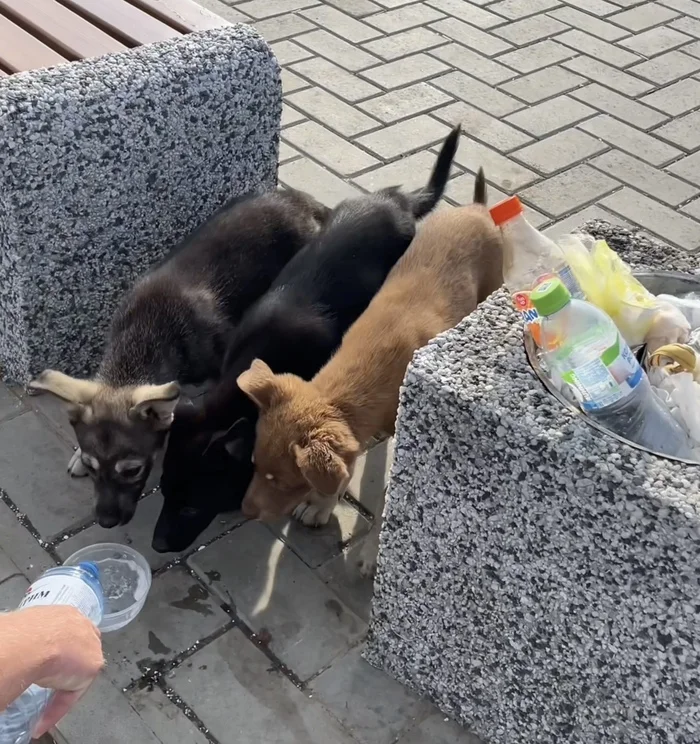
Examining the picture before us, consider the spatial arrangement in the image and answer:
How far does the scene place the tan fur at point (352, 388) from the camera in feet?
9.45

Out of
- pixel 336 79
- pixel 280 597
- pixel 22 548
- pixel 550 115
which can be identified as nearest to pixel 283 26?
pixel 336 79

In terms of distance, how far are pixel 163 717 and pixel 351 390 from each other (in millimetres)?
1192

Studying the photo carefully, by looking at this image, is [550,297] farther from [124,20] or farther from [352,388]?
[124,20]

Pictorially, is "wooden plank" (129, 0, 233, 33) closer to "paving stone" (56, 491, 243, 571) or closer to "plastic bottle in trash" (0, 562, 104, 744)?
"paving stone" (56, 491, 243, 571)

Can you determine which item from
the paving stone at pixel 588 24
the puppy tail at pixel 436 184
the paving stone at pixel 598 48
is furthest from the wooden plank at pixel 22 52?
the paving stone at pixel 588 24

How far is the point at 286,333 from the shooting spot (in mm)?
3527

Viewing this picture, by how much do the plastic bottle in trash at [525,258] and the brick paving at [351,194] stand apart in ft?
4.35

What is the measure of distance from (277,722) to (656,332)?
1.66 m

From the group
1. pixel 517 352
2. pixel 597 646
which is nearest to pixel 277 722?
pixel 597 646

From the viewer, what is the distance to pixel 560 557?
7.30 ft

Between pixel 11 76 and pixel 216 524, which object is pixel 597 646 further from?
pixel 11 76

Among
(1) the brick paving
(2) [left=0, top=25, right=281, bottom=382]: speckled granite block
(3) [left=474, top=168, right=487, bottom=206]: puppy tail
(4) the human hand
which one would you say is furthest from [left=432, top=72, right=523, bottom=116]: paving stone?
(4) the human hand

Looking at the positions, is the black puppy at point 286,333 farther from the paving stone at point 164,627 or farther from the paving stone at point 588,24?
the paving stone at point 588,24

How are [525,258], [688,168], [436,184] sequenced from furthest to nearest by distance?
[688,168] → [436,184] → [525,258]
